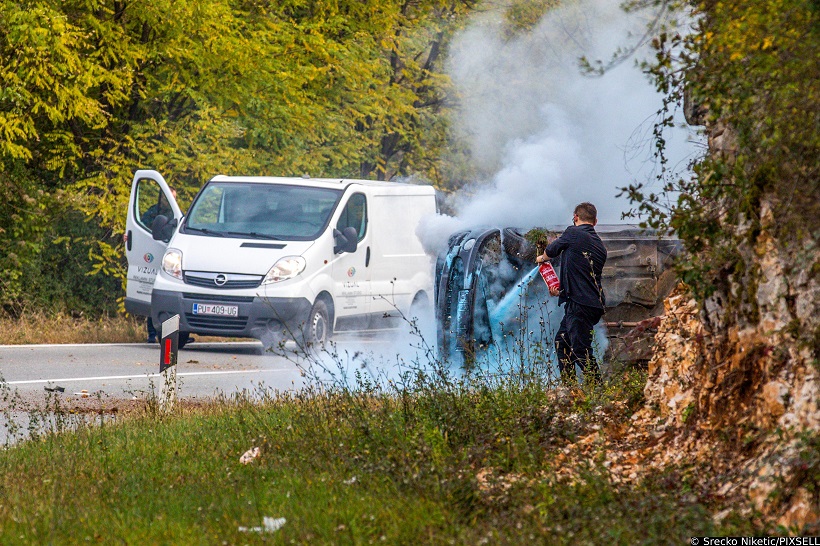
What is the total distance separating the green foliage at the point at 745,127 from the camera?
197 inches

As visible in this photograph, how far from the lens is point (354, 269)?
16.1m

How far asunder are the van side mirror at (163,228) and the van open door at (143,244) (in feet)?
0.35

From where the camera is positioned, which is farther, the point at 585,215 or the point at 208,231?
the point at 208,231

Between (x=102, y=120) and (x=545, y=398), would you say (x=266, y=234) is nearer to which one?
(x=102, y=120)

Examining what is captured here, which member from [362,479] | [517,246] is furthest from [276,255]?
[362,479]

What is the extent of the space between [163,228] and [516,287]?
21.0 feet

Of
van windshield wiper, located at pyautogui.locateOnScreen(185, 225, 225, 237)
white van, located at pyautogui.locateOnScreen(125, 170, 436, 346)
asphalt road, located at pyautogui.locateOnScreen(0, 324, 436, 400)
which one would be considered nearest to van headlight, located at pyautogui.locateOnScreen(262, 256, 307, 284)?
white van, located at pyautogui.locateOnScreen(125, 170, 436, 346)

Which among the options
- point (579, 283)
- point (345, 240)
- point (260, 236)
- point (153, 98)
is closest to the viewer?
point (579, 283)

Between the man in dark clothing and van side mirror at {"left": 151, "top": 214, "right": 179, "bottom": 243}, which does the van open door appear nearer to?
van side mirror at {"left": 151, "top": 214, "right": 179, "bottom": 243}

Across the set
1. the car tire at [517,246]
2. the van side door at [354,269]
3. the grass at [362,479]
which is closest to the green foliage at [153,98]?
the van side door at [354,269]

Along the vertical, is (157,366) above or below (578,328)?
below

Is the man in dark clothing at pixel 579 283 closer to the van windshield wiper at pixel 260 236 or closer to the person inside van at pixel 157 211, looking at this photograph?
the van windshield wiper at pixel 260 236

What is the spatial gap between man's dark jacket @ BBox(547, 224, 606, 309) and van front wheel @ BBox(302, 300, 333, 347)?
5.37m

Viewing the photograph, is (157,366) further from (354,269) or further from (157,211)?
(354,269)
